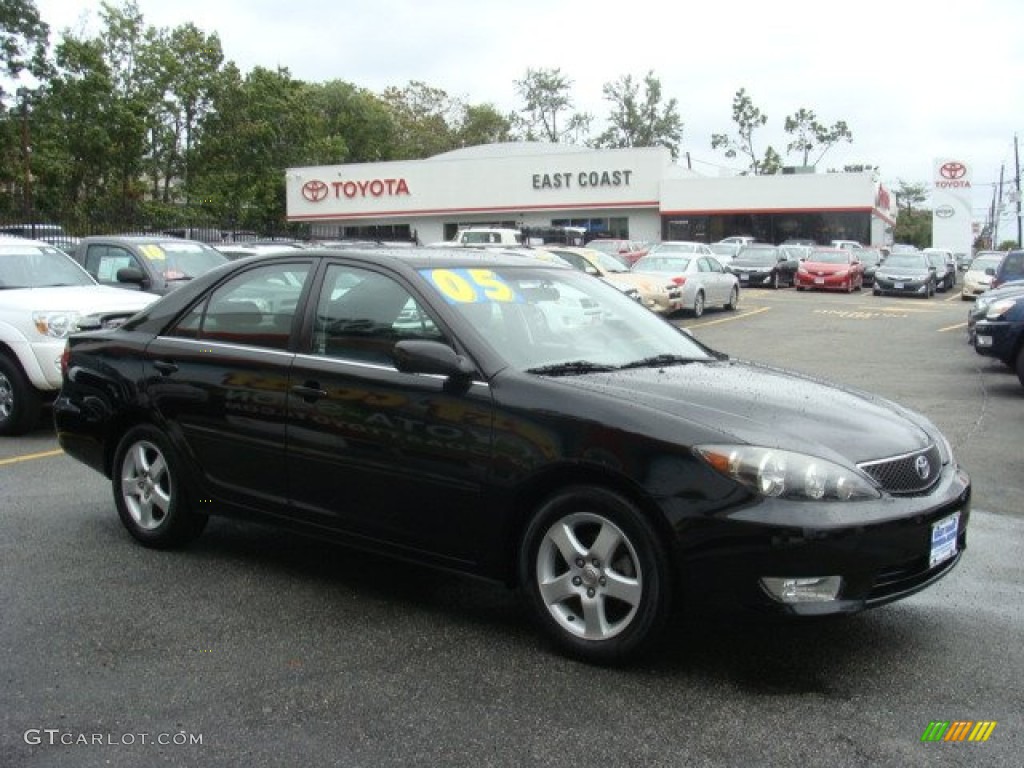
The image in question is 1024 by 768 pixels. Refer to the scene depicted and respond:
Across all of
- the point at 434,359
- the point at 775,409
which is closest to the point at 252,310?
the point at 434,359

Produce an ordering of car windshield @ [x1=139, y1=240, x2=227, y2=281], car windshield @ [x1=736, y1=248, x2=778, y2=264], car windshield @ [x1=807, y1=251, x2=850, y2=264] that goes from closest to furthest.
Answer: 1. car windshield @ [x1=139, y1=240, x2=227, y2=281]
2. car windshield @ [x1=807, y1=251, x2=850, y2=264]
3. car windshield @ [x1=736, y1=248, x2=778, y2=264]

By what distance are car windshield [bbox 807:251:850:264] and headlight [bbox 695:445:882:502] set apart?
99.6 feet

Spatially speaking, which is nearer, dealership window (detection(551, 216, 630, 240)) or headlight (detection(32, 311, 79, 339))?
headlight (detection(32, 311, 79, 339))

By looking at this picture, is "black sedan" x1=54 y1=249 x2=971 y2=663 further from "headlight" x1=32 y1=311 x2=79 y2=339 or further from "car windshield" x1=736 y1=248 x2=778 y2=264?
"car windshield" x1=736 y1=248 x2=778 y2=264

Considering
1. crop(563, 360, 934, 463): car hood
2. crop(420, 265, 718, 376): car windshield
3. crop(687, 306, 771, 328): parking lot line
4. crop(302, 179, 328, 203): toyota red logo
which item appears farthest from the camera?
crop(302, 179, 328, 203): toyota red logo

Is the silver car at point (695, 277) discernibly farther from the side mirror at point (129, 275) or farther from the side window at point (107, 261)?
the side mirror at point (129, 275)

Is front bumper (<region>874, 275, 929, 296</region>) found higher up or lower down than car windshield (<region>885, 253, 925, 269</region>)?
lower down

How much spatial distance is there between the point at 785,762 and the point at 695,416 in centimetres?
124

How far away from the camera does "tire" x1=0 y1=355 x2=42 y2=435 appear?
8.55 metres

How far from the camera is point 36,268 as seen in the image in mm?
9781

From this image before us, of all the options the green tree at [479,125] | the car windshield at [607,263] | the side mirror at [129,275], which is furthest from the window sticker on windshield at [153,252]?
the green tree at [479,125]

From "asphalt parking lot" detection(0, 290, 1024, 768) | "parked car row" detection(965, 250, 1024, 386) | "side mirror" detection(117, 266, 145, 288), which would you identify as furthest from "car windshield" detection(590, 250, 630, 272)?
"asphalt parking lot" detection(0, 290, 1024, 768)

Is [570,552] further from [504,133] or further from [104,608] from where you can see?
[504,133]

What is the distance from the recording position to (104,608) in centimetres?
454
